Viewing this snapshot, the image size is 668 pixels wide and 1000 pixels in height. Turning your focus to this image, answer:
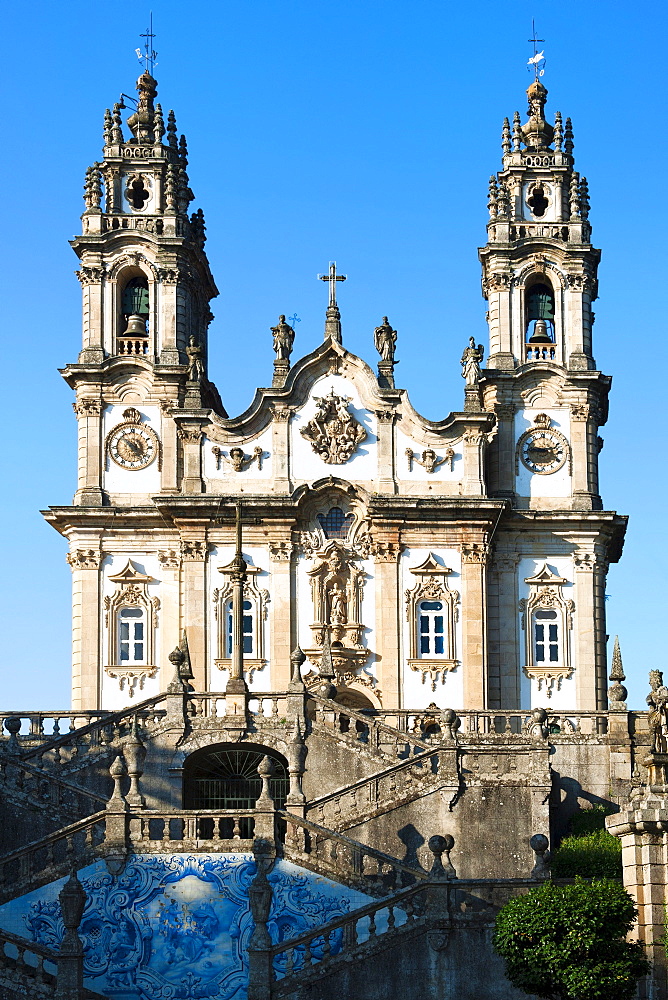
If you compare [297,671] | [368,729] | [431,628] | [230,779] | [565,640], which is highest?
[431,628]

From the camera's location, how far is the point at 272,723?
4791 centimetres

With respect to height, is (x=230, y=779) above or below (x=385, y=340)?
below

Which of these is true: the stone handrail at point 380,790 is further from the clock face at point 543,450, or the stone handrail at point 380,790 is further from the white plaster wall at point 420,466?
the clock face at point 543,450

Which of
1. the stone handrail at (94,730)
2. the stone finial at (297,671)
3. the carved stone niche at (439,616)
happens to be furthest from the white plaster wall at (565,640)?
the stone handrail at (94,730)

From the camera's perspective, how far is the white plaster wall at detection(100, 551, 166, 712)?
5762 cm

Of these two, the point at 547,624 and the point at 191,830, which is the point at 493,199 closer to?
the point at 547,624

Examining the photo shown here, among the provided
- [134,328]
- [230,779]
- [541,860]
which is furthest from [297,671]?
[134,328]

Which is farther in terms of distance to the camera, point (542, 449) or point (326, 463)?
point (542, 449)

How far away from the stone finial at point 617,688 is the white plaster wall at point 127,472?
49.7ft

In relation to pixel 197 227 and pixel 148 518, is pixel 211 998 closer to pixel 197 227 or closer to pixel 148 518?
pixel 148 518

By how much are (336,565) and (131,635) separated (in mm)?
6473

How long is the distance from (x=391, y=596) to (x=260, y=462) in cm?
555

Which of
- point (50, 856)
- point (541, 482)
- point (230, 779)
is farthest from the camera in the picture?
point (541, 482)

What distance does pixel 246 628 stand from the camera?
188ft
